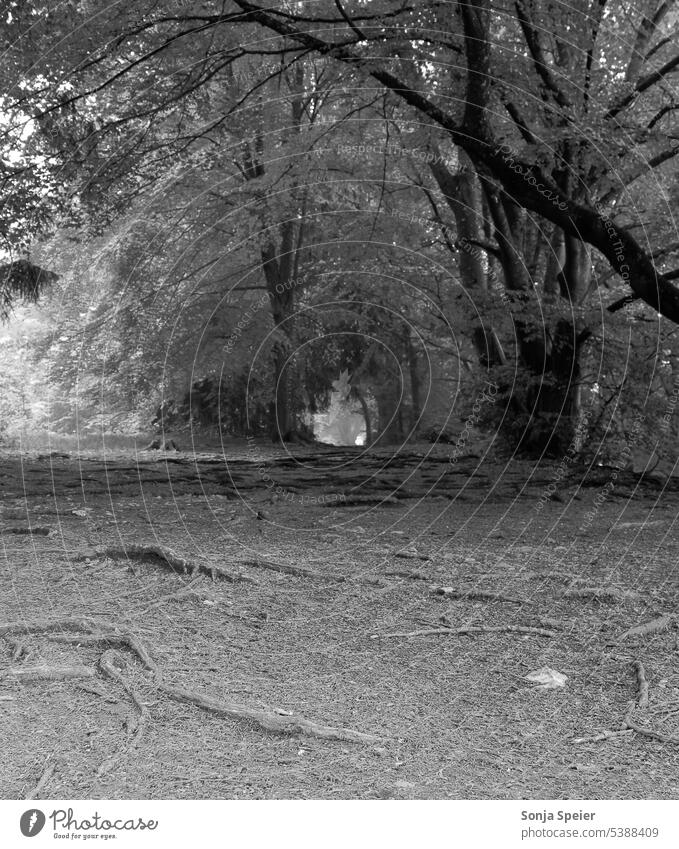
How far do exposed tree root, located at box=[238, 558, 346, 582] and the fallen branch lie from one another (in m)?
2.54

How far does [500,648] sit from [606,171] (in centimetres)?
A: 795

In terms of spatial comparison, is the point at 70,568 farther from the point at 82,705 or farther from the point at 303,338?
the point at 303,338

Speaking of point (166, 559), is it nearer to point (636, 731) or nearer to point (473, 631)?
point (473, 631)

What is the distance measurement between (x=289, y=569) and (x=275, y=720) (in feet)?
9.92

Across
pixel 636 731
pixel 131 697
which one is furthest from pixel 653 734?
pixel 131 697

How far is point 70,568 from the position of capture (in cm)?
709

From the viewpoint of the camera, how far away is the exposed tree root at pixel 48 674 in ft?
15.3

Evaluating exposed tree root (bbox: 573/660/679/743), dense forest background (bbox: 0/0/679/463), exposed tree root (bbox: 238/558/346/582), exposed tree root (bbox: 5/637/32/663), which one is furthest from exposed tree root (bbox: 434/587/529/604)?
dense forest background (bbox: 0/0/679/463)

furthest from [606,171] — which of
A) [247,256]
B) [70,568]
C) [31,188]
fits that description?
[247,256]

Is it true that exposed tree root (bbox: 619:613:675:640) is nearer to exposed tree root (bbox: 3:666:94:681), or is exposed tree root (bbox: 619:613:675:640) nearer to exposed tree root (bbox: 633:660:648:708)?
exposed tree root (bbox: 633:660:648:708)

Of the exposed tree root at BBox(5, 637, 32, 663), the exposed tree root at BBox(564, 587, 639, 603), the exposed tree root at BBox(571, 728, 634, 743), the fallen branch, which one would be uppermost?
the exposed tree root at BBox(564, 587, 639, 603)

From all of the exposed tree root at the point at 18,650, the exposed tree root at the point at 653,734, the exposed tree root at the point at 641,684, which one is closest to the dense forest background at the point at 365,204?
the exposed tree root at the point at 641,684

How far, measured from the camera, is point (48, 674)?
184 inches

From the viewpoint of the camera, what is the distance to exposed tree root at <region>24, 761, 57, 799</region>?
132 inches
